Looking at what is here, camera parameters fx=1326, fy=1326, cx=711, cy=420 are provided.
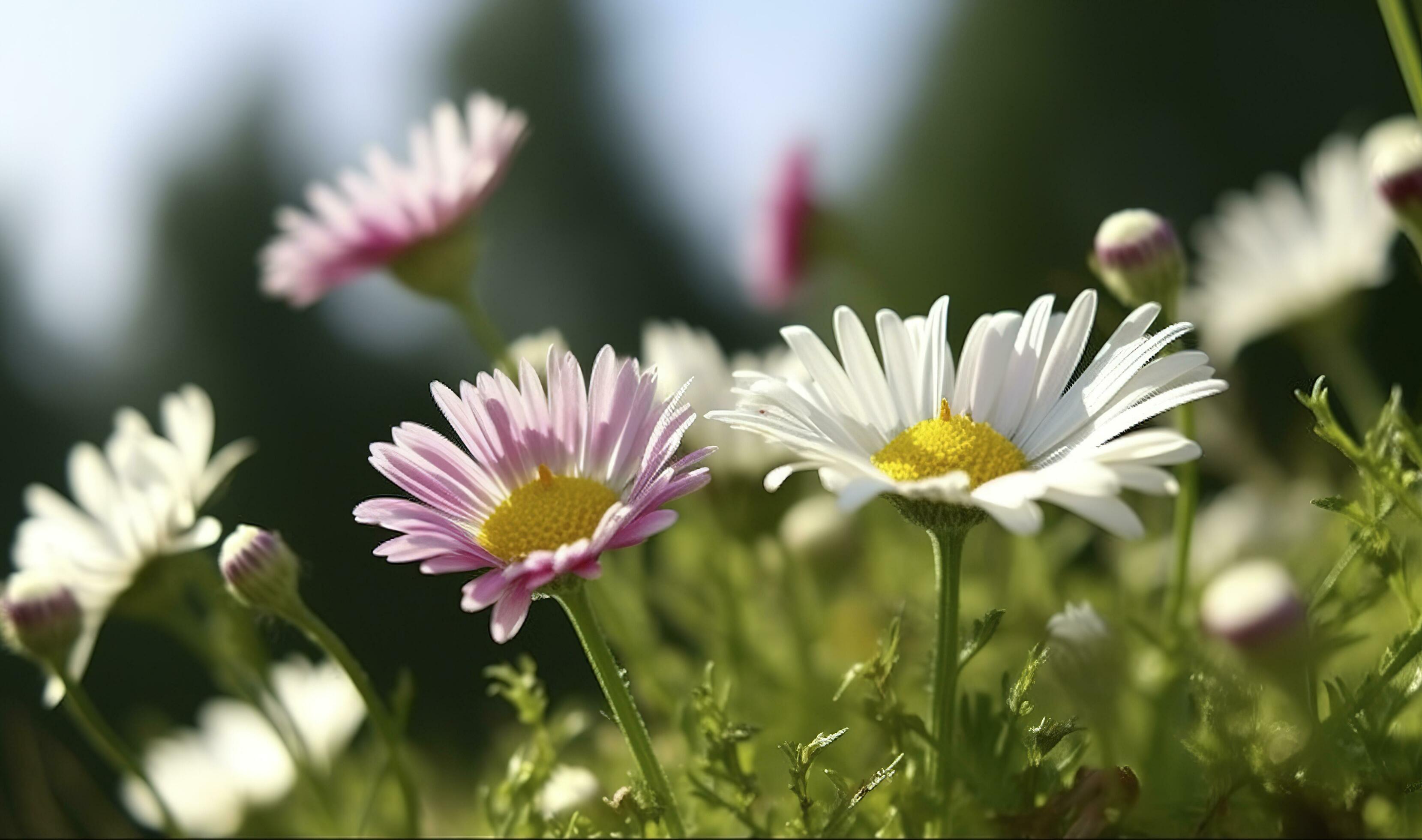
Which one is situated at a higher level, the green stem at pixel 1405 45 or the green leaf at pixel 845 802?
the green stem at pixel 1405 45

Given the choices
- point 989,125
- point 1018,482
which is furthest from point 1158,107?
point 1018,482

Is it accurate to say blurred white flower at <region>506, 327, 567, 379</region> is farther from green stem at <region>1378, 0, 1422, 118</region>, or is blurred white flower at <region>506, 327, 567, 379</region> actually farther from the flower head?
the flower head

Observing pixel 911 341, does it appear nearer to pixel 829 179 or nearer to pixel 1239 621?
pixel 1239 621

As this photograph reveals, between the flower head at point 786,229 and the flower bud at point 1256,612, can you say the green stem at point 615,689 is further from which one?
the flower head at point 786,229

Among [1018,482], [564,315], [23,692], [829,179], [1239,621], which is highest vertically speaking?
[1018,482]

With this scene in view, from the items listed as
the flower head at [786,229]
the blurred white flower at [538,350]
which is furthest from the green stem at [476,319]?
the flower head at [786,229]

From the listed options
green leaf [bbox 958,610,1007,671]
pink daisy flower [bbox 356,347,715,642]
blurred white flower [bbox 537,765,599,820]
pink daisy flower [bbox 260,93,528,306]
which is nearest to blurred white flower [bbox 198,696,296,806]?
pink daisy flower [bbox 260,93,528,306]
